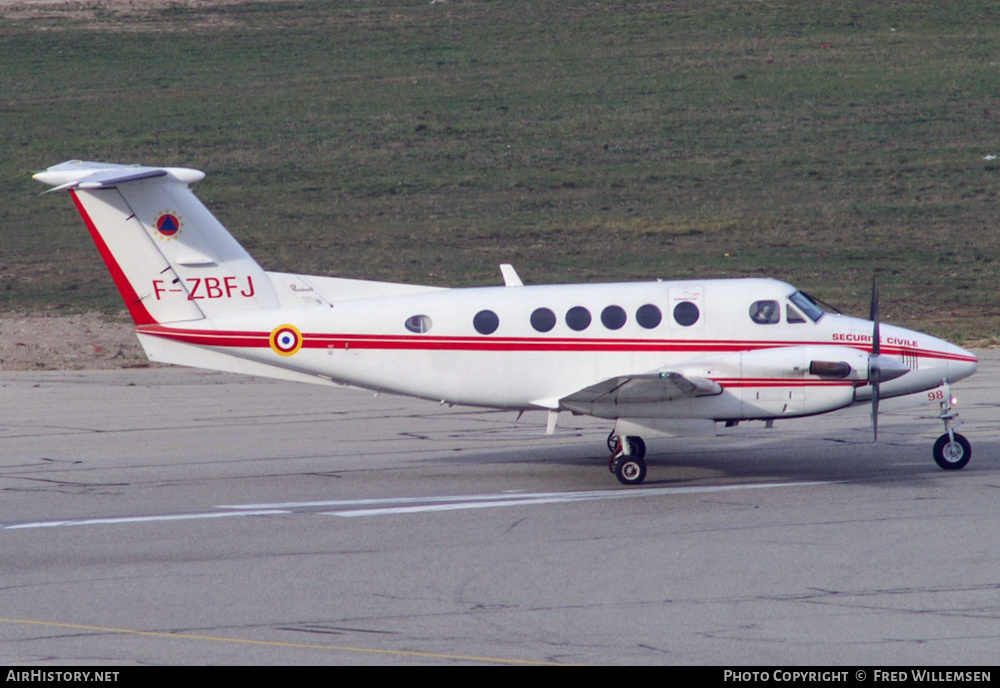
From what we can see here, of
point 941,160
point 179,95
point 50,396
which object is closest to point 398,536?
point 50,396

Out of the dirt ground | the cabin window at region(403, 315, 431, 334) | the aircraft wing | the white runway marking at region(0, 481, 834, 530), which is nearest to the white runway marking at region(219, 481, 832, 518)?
the white runway marking at region(0, 481, 834, 530)

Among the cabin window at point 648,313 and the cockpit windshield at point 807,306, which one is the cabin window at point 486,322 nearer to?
the cabin window at point 648,313

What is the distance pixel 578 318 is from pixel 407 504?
326cm

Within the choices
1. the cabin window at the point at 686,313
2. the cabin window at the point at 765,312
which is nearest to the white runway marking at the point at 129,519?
the cabin window at the point at 686,313

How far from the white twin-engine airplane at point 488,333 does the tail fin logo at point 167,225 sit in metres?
0.02

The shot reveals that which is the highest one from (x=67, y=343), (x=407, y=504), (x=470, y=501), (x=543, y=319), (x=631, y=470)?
(x=67, y=343)

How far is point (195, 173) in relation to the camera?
16609 millimetres

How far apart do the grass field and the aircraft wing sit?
54.7 feet

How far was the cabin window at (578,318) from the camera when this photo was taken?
637 inches

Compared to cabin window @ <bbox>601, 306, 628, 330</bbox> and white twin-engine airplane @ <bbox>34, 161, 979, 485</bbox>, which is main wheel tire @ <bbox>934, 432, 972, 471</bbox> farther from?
cabin window @ <bbox>601, 306, 628, 330</bbox>

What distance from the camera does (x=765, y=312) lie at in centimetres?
1612

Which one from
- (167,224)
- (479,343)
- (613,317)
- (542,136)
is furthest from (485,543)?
(542,136)

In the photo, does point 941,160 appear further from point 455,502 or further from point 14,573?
point 14,573

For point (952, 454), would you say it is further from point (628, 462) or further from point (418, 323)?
point (418, 323)
